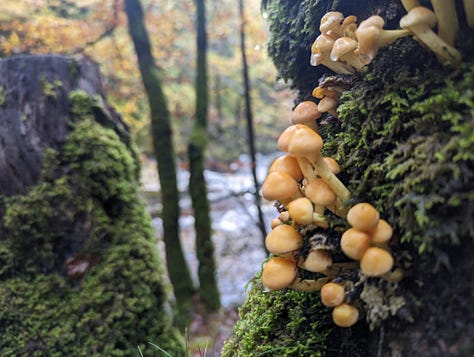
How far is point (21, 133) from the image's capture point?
2.35m

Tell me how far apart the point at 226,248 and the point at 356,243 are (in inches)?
353

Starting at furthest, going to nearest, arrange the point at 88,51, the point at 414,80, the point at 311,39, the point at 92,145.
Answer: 1. the point at 88,51
2. the point at 92,145
3. the point at 311,39
4. the point at 414,80

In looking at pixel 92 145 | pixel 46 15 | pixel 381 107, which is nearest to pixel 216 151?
pixel 46 15

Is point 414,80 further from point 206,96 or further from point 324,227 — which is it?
point 206,96

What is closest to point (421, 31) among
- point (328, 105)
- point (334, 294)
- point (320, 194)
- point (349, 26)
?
point (349, 26)

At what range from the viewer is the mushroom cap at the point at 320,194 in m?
1.07

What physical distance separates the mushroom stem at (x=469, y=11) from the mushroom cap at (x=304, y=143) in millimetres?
502

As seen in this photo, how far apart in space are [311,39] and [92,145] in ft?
5.16

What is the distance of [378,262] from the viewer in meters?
0.90

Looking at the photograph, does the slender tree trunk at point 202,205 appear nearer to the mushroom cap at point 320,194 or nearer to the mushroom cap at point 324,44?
the mushroom cap at point 324,44

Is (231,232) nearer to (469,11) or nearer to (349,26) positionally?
(349,26)

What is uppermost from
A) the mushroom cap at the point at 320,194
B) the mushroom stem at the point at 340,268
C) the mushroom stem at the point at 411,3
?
the mushroom stem at the point at 411,3

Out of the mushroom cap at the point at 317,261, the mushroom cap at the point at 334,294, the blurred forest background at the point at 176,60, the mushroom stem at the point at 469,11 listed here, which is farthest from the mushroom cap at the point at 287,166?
the blurred forest background at the point at 176,60

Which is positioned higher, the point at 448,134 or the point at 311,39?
the point at 311,39
